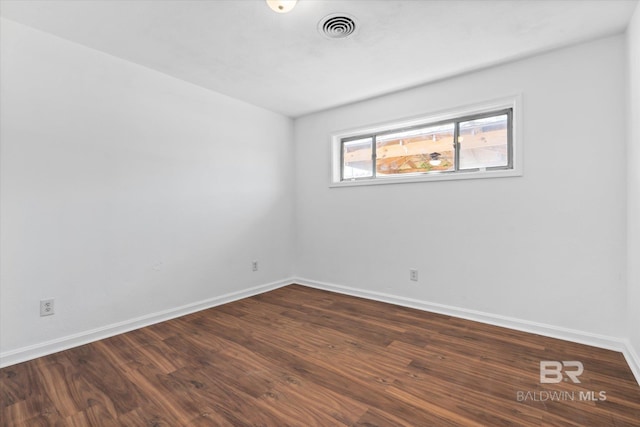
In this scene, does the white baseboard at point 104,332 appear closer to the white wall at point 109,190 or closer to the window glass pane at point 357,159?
the white wall at point 109,190

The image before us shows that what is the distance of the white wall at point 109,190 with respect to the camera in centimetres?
218

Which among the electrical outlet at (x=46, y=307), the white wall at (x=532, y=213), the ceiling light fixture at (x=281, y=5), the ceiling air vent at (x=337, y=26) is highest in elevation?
the ceiling air vent at (x=337, y=26)

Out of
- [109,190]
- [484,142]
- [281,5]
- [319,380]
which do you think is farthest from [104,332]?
[484,142]

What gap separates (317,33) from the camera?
2254 millimetres

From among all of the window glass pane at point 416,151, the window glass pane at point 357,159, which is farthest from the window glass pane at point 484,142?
the window glass pane at point 357,159

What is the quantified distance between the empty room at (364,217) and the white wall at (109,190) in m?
0.02

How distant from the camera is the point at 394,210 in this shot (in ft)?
11.3

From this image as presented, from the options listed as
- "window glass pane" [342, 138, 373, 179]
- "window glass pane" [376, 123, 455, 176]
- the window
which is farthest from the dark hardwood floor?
"window glass pane" [342, 138, 373, 179]

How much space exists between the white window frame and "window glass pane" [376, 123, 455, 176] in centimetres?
9

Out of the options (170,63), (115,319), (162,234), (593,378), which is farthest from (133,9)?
(593,378)

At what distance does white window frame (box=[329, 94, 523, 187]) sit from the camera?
8.70 feet

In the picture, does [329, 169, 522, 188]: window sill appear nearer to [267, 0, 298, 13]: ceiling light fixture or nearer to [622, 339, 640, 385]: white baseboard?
[622, 339, 640, 385]: white baseboard

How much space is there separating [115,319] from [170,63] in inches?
91.2

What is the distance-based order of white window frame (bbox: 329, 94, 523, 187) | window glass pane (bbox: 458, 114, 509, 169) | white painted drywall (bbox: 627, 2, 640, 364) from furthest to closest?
window glass pane (bbox: 458, 114, 509, 169) < white window frame (bbox: 329, 94, 523, 187) < white painted drywall (bbox: 627, 2, 640, 364)
